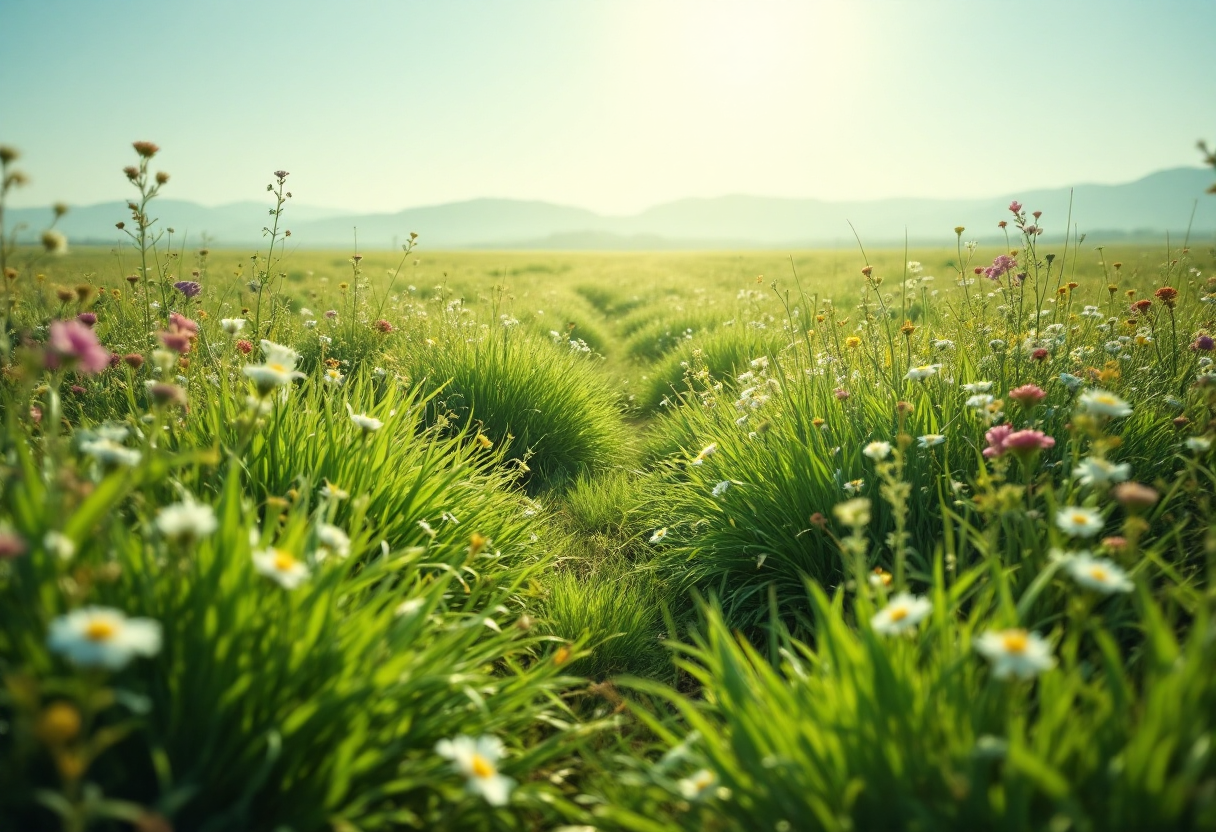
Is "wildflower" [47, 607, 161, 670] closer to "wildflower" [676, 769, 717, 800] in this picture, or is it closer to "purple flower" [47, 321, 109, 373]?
"purple flower" [47, 321, 109, 373]

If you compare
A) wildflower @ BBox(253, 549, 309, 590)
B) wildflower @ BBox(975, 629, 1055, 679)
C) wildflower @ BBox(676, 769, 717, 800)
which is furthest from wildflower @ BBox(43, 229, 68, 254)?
wildflower @ BBox(975, 629, 1055, 679)

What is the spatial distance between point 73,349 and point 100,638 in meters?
0.76

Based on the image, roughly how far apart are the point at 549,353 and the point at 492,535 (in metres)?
2.79

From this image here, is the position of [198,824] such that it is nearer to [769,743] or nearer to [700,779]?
[700,779]

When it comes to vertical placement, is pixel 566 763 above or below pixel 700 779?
below

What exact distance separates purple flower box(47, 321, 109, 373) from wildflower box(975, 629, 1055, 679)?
1.92m

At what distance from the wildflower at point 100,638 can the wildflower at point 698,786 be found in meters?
1.13

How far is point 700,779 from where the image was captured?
1583mm

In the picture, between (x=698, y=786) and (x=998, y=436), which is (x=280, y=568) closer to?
(x=698, y=786)

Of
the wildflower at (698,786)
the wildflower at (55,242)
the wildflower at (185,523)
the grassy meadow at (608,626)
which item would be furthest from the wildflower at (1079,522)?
the wildflower at (55,242)

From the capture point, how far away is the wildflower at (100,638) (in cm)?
101

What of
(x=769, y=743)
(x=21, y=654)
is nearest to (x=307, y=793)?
(x=21, y=654)

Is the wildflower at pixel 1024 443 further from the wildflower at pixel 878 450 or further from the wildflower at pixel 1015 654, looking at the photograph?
the wildflower at pixel 1015 654

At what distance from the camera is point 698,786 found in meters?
1.58
